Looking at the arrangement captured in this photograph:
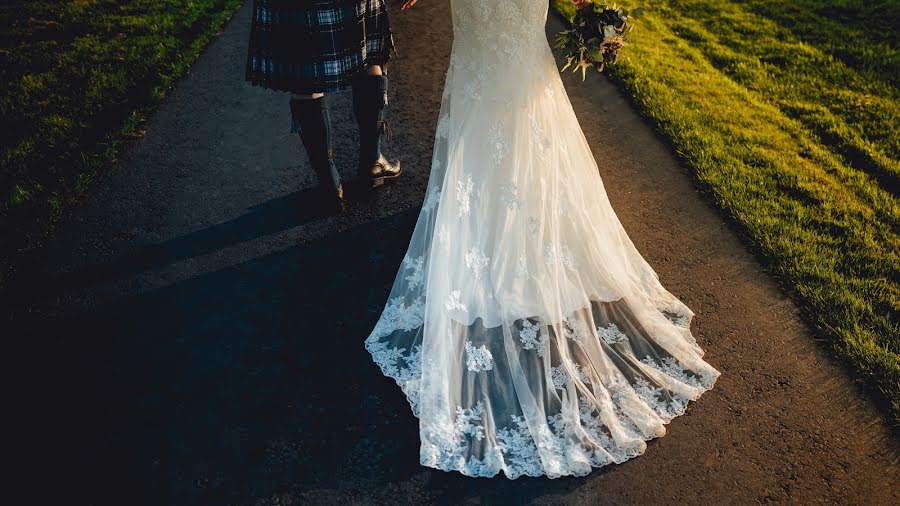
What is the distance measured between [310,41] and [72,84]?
10.0 feet

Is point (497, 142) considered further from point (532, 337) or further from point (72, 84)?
point (72, 84)

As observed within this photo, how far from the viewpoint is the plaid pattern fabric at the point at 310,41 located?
2.85m

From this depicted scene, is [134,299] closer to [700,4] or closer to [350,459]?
[350,459]

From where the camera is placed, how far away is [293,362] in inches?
105

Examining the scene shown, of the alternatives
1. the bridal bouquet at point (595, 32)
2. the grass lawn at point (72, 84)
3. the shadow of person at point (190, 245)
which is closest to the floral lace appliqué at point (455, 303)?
the bridal bouquet at point (595, 32)

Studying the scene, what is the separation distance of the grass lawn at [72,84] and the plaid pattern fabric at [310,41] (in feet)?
5.50

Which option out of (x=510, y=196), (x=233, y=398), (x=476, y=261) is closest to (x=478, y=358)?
(x=476, y=261)

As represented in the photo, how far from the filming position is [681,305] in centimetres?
286

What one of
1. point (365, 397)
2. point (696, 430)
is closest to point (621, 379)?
point (696, 430)

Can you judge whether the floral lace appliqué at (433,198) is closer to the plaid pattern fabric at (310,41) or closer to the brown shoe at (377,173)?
the plaid pattern fabric at (310,41)

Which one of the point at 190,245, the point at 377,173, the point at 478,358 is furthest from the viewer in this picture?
the point at 377,173

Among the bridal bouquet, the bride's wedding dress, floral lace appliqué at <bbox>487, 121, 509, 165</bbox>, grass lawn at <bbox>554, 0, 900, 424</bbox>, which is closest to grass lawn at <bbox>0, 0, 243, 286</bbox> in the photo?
the bride's wedding dress

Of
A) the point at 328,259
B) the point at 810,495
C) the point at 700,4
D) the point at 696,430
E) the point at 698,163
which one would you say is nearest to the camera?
the point at 810,495

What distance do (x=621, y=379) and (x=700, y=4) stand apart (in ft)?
18.1
